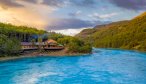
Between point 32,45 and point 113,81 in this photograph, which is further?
point 32,45

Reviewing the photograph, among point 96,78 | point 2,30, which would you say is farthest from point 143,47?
point 96,78

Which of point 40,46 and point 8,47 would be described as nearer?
point 8,47

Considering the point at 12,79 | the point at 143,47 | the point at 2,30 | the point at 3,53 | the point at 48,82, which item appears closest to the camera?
the point at 48,82

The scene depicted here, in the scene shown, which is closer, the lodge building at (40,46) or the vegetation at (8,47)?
the vegetation at (8,47)

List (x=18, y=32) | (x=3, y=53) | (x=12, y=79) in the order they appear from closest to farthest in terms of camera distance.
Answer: (x=12, y=79) < (x=3, y=53) < (x=18, y=32)

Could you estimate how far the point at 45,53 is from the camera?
4697 inches

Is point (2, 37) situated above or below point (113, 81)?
above

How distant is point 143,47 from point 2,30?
312 ft

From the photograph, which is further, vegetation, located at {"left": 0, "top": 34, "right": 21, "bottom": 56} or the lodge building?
the lodge building

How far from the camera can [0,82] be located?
155 ft

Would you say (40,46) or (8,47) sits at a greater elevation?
(8,47)

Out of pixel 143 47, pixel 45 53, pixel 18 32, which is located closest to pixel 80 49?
pixel 45 53

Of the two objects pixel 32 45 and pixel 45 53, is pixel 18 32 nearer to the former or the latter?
pixel 32 45

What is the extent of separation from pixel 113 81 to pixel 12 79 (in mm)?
17813
